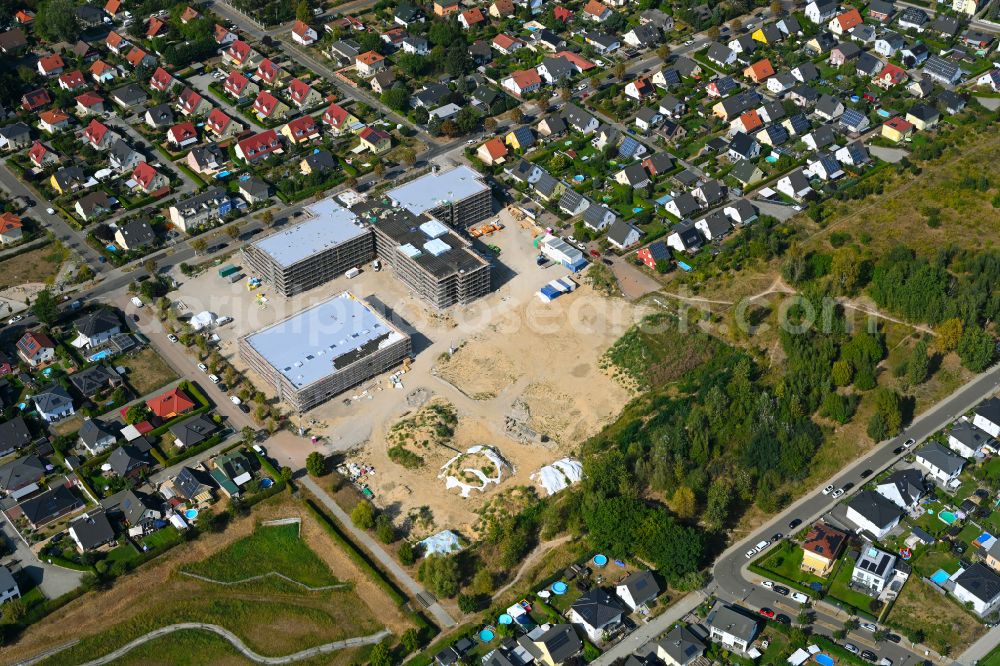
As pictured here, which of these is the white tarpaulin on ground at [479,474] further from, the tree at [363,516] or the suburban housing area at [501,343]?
the tree at [363,516]

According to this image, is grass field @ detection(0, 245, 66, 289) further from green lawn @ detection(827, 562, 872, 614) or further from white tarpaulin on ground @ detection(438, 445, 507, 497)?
green lawn @ detection(827, 562, 872, 614)

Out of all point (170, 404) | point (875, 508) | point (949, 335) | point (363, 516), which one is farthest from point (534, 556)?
point (949, 335)

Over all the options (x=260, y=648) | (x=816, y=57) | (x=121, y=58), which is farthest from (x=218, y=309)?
(x=816, y=57)

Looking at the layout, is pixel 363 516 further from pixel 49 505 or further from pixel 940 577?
pixel 940 577

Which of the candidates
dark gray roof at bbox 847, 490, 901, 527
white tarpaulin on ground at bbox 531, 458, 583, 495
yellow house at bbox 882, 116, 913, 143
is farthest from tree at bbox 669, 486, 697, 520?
yellow house at bbox 882, 116, 913, 143

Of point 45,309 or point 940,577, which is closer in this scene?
point 940,577

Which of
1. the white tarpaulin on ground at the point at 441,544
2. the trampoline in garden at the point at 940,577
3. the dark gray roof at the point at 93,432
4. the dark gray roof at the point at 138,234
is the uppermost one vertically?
the trampoline in garden at the point at 940,577

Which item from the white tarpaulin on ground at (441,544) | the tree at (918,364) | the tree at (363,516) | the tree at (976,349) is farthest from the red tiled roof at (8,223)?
the tree at (976,349)
